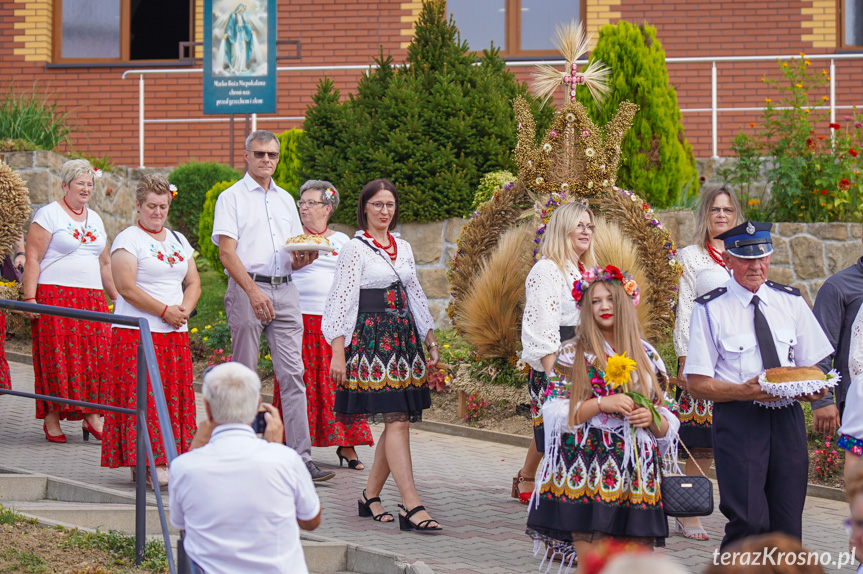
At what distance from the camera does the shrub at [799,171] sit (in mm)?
11117

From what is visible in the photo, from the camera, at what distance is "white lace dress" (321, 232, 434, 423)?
6.09 metres

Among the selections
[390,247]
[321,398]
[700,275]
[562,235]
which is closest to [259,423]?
[562,235]

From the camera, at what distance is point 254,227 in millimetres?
6785

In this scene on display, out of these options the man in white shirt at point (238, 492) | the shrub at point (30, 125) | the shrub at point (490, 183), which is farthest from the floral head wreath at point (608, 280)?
the shrub at point (30, 125)

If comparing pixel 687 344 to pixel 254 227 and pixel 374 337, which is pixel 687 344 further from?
pixel 254 227

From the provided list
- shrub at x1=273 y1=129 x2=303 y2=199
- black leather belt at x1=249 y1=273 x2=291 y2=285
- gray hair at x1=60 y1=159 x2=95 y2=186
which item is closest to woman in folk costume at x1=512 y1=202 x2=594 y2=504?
black leather belt at x1=249 y1=273 x2=291 y2=285

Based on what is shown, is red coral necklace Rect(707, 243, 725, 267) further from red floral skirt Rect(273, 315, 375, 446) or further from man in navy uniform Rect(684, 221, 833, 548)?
red floral skirt Rect(273, 315, 375, 446)

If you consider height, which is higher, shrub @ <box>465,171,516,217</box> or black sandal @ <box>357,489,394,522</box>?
shrub @ <box>465,171,516,217</box>

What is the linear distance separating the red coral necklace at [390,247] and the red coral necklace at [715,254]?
1.85 metres

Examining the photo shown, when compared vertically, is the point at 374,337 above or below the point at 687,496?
above


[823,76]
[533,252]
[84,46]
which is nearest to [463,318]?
[533,252]

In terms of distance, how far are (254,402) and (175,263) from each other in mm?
3185

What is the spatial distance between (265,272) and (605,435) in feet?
9.36

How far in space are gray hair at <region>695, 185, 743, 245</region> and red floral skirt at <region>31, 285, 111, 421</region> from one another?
165 inches
